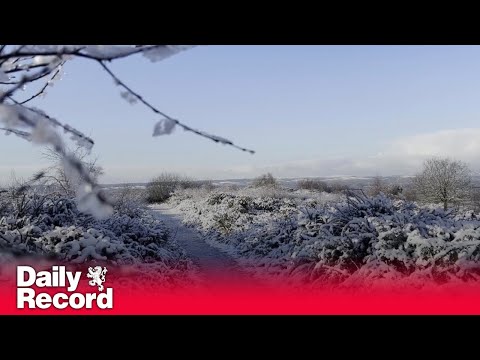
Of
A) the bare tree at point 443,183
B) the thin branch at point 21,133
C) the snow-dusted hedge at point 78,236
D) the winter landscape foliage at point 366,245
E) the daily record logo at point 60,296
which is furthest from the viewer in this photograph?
the bare tree at point 443,183

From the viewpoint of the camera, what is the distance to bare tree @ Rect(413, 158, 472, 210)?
1037cm

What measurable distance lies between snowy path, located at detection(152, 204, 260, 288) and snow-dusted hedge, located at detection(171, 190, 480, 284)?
43 centimetres

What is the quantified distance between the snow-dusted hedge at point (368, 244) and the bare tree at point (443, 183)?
11.1 ft

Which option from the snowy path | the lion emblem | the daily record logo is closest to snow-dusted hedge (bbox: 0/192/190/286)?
the snowy path

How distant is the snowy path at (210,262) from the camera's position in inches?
266

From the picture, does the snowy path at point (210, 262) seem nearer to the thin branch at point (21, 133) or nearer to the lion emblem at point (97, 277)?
the lion emblem at point (97, 277)

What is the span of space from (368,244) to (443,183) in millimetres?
6831

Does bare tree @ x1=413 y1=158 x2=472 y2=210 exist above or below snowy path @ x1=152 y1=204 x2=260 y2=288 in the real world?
above

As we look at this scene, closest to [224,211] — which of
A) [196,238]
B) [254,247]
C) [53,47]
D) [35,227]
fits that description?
[196,238]

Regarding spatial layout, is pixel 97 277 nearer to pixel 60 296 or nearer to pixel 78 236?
pixel 60 296

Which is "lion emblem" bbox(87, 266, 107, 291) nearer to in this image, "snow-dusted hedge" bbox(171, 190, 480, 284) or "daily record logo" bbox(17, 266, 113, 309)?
"daily record logo" bbox(17, 266, 113, 309)

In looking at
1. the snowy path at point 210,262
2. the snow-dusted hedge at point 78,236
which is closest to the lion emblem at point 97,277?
the snow-dusted hedge at point 78,236
